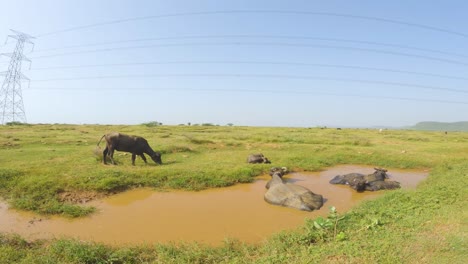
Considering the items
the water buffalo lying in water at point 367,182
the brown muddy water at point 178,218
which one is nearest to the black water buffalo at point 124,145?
the brown muddy water at point 178,218

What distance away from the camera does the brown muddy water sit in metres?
6.92

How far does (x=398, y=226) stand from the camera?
6027 millimetres

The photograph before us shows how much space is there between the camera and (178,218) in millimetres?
8039

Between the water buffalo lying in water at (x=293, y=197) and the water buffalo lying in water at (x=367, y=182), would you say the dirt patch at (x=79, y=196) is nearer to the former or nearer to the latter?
the water buffalo lying in water at (x=293, y=197)

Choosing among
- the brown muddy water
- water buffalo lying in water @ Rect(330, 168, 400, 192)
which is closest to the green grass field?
the brown muddy water

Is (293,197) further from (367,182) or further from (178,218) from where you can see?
(367,182)

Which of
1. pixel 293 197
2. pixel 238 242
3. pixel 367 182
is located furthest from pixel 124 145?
pixel 367 182

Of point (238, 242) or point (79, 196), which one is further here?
point (79, 196)

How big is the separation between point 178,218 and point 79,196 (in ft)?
11.6

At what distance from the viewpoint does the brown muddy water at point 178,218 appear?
6922 mm

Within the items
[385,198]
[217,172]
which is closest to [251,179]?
[217,172]

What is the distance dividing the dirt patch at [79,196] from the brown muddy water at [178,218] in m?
0.33

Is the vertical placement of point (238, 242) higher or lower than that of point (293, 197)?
lower

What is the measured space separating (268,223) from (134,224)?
339 centimetres
